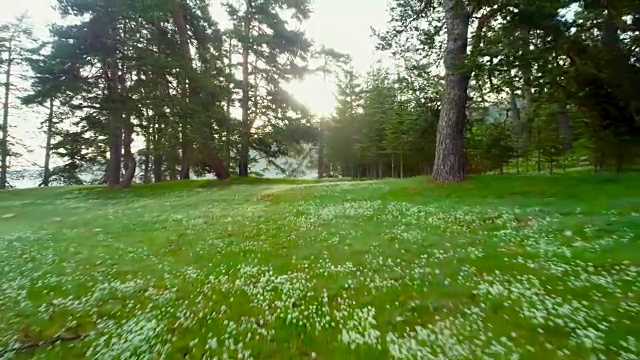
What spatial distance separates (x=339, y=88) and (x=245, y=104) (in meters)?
15.0

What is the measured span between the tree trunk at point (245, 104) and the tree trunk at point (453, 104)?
48.5 feet

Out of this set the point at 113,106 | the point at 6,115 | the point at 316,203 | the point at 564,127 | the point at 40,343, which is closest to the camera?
the point at 40,343

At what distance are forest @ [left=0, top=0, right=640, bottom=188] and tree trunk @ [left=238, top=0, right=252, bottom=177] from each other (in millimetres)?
109

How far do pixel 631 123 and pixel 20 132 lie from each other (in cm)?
4151

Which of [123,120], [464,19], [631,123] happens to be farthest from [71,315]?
[123,120]

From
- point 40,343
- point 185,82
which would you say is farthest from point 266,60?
point 40,343

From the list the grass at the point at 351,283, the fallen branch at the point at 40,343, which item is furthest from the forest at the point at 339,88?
the fallen branch at the point at 40,343

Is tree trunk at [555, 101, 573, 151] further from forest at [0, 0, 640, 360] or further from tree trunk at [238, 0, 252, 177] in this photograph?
tree trunk at [238, 0, 252, 177]

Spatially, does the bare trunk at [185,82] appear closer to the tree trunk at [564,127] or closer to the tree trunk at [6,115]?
the tree trunk at [6,115]

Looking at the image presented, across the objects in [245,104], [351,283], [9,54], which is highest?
[9,54]

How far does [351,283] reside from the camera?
217 inches

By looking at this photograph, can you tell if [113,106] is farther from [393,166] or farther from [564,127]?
[564,127]

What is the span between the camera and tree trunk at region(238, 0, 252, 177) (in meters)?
24.9

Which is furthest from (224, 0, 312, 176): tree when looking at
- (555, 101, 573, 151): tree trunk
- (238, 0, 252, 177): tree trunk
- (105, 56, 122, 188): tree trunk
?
(555, 101, 573, 151): tree trunk
